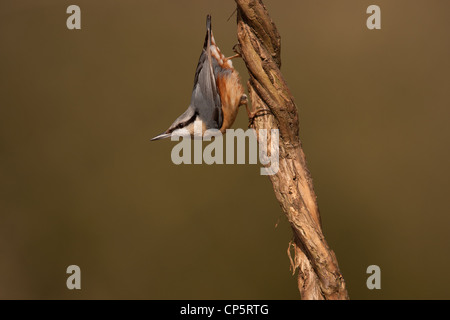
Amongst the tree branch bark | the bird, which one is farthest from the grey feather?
the tree branch bark

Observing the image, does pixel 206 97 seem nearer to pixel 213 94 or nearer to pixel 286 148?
pixel 213 94

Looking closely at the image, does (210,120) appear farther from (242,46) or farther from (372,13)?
(372,13)

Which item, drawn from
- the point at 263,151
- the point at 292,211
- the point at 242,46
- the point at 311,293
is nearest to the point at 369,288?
the point at 311,293

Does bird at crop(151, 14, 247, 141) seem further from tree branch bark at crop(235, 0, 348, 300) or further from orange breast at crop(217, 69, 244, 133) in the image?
tree branch bark at crop(235, 0, 348, 300)

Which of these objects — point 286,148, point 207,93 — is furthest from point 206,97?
point 286,148

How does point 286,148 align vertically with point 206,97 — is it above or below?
below

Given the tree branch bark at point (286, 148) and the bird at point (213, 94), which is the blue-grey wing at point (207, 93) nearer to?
the bird at point (213, 94)
